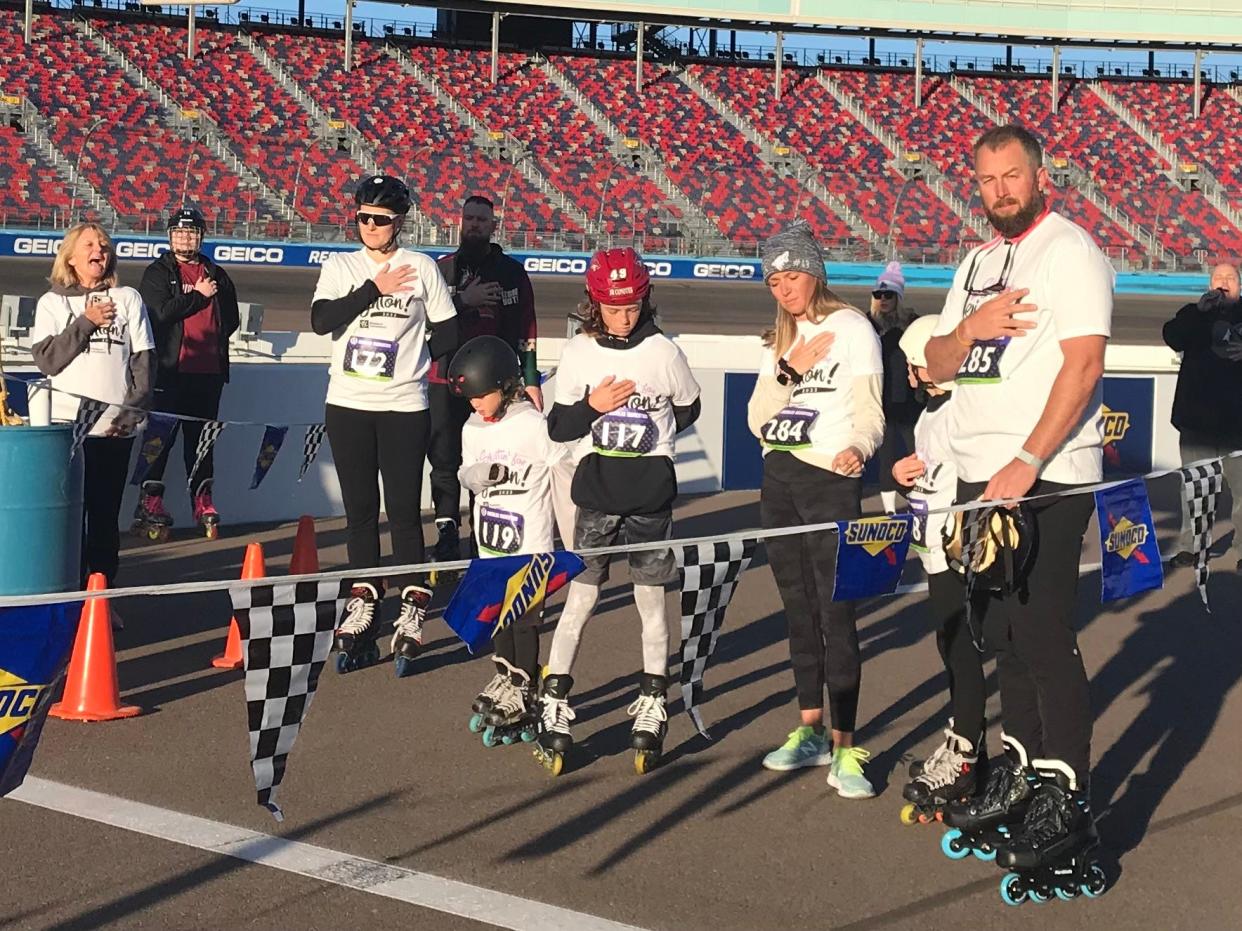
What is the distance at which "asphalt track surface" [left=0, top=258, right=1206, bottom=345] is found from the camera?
30.0 meters

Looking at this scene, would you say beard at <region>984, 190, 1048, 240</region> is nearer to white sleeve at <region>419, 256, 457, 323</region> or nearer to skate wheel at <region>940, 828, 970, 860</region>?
skate wheel at <region>940, 828, 970, 860</region>

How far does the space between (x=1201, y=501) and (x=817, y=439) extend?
6.36ft

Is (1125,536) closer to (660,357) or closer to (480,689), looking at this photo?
(660,357)

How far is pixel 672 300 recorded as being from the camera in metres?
35.9

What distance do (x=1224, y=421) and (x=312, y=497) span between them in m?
6.22

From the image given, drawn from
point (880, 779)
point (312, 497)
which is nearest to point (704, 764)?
point (880, 779)

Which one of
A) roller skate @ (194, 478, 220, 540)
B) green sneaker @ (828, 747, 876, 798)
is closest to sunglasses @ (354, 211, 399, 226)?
green sneaker @ (828, 747, 876, 798)

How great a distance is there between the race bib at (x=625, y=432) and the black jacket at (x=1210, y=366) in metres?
5.02

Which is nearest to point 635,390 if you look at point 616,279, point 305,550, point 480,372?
point 616,279

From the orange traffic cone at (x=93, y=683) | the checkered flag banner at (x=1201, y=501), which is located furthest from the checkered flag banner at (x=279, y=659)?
the checkered flag banner at (x=1201, y=501)

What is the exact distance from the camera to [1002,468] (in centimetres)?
475

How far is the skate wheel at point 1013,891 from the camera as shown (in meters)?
4.61

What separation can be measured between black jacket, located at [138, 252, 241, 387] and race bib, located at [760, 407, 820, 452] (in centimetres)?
539

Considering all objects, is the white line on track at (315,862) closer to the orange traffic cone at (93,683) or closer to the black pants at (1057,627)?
the orange traffic cone at (93,683)
